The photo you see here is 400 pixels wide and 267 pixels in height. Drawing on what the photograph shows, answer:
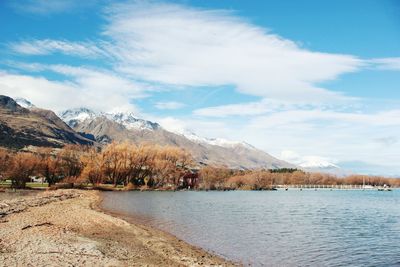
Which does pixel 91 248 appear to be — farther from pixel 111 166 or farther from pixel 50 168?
pixel 111 166

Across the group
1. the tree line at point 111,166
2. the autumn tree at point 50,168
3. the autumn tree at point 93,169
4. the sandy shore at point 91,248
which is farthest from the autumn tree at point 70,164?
the sandy shore at point 91,248

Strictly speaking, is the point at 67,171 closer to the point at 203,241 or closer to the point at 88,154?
the point at 88,154

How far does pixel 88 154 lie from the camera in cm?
15675

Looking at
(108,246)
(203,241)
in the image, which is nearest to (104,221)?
(203,241)

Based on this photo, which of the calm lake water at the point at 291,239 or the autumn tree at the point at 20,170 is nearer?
the calm lake water at the point at 291,239

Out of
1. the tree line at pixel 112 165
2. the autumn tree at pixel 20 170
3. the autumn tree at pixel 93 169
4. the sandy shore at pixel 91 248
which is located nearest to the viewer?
the sandy shore at pixel 91 248

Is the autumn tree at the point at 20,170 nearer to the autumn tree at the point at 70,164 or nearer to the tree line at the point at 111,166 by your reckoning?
the tree line at the point at 111,166

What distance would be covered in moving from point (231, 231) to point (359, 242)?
44.5 ft

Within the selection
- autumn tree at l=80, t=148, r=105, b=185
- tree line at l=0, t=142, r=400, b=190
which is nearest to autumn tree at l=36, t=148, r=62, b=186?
tree line at l=0, t=142, r=400, b=190

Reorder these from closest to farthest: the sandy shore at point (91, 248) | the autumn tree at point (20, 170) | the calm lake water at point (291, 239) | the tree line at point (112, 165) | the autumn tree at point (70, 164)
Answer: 1. the sandy shore at point (91, 248)
2. the calm lake water at point (291, 239)
3. the autumn tree at point (20, 170)
4. the tree line at point (112, 165)
5. the autumn tree at point (70, 164)

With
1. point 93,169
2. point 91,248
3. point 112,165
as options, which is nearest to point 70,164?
point 93,169

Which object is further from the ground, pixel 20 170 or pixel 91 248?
pixel 20 170

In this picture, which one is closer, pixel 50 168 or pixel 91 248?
pixel 91 248

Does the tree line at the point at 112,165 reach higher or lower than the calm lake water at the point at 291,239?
higher
